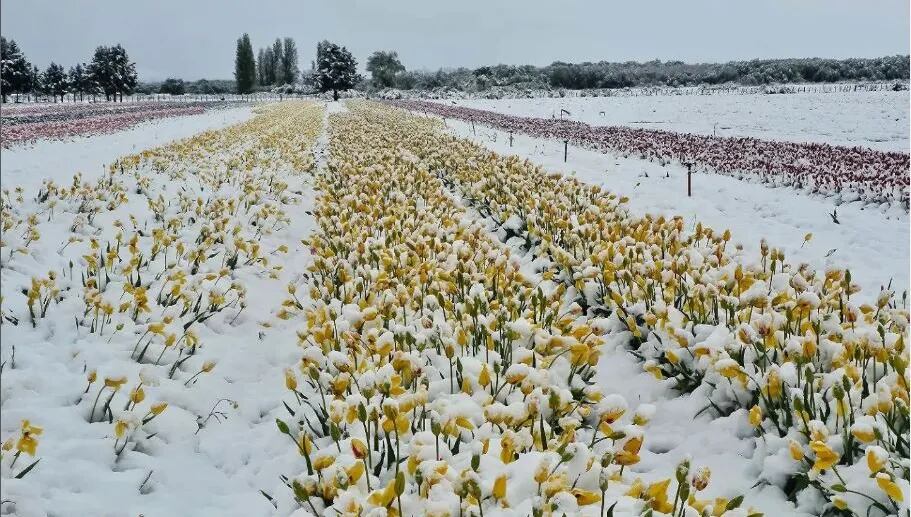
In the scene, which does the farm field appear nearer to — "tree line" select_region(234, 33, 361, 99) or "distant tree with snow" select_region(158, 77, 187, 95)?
"tree line" select_region(234, 33, 361, 99)

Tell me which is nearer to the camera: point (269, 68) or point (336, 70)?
point (336, 70)

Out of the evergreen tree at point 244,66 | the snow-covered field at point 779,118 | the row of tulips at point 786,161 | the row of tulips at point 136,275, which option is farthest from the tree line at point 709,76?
the row of tulips at point 136,275

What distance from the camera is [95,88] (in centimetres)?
8188

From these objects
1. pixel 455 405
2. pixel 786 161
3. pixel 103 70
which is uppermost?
pixel 103 70

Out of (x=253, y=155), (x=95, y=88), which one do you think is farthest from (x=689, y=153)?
(x=95, y=88)

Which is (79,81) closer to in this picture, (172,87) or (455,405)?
(172,87)

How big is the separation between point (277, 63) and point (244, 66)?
41.1 m

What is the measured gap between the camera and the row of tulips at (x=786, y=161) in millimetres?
10711

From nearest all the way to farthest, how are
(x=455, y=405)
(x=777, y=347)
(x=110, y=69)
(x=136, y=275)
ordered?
(x=455, y=405) → (x=777, y=347) → (x=136, y=275) → (x=110, y=69)

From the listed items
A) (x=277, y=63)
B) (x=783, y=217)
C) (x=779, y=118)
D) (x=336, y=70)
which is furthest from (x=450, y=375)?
(x=277, y=63)

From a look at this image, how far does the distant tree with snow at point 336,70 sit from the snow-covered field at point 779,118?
26523 mm

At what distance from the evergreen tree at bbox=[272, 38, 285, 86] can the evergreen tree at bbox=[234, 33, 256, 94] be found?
28.9m

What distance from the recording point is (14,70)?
2559 inches

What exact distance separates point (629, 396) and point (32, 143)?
17.7m
